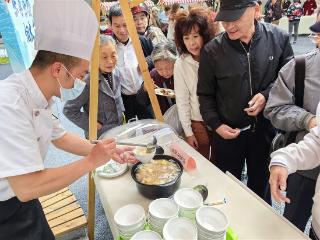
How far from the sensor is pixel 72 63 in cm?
95

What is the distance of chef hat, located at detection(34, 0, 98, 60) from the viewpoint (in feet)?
3.00

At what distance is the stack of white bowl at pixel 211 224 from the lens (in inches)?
28.5

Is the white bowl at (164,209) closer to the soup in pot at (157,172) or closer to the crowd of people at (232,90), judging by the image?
the soup in pot at (157,172)

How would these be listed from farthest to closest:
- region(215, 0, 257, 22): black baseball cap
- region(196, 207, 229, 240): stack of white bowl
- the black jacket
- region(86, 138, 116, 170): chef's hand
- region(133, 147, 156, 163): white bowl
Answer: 1. the black jacket
2. region(215, 0, 257, 22): black baseball cap
3. region(133, 147, 156, 163): white bowl
4. region(86, 138, 116, 170): chef's hand
5. region(196, 207, 229, 240): stack of white bowl

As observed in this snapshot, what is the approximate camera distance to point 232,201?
3.33ft

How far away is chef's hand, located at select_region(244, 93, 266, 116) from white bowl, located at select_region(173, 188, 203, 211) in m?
0.68

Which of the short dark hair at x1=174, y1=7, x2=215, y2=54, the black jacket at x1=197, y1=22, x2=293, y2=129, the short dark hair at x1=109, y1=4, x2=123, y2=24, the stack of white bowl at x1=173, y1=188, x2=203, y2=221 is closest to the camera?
the stack of white bowl at x1=173, y1=188, x2=203, y2=221

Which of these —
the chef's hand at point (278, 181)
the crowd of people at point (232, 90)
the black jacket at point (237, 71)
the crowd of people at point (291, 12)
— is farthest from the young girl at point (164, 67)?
Result: the crowd of people at point (291, 12)

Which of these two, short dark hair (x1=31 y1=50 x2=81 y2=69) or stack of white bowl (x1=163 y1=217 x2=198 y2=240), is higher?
short dark hair (x1=31 y1=50 x2=81 y2=69)

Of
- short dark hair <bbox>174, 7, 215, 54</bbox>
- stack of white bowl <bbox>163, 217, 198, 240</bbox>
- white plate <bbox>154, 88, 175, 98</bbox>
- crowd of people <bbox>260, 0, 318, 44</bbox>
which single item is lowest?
crowd of people <bbox>260, 0, 318, 44</bbox>

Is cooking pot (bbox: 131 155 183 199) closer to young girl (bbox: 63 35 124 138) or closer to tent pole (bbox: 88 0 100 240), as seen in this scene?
tent pole (bbox: 88 0 100 240)

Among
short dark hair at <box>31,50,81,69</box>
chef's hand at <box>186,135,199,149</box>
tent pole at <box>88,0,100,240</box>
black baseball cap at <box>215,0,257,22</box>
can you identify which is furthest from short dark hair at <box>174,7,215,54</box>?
short dark hair at <box>31,50,81,69</box>

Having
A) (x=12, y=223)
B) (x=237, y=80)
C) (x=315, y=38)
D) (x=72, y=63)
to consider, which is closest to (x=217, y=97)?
(x=237, y=80)

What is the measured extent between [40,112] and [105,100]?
84cm
